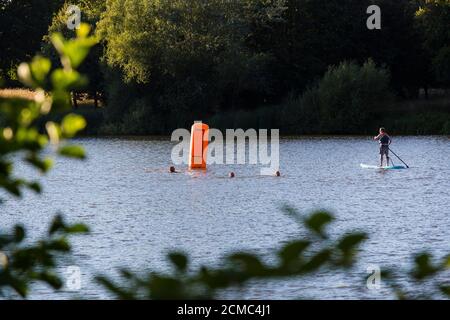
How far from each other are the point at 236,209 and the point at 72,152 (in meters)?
22.9

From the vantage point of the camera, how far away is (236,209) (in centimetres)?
2548

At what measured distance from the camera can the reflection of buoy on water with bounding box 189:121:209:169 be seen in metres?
35.5

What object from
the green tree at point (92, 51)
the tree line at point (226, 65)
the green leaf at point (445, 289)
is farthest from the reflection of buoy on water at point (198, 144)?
the green leaf at point (445, 289)

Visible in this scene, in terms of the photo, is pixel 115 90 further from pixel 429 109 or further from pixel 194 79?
pixel 429 109

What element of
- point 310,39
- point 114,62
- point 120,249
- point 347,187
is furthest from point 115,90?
point 120,249

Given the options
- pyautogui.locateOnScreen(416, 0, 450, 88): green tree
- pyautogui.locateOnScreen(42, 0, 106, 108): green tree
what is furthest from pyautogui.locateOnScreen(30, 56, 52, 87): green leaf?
pyautogui.locateOnScreen(416, 0, 450, 88): green tree

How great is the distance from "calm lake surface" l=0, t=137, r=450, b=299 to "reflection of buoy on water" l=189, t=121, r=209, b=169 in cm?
73

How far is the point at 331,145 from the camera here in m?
55.1

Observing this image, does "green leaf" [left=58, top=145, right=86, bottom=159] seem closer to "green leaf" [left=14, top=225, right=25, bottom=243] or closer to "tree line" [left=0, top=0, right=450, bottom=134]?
"green leaf" [left=14, top=225, right=25, bottom=243]

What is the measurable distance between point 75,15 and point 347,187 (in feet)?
141

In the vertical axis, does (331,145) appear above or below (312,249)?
below

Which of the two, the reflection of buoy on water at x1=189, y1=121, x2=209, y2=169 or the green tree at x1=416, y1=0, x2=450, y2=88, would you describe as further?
the green tree at x1=416, y1=0, x2=450, y2=88

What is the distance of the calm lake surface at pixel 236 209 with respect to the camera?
16.6 m

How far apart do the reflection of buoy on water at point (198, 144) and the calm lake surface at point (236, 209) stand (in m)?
0.73
